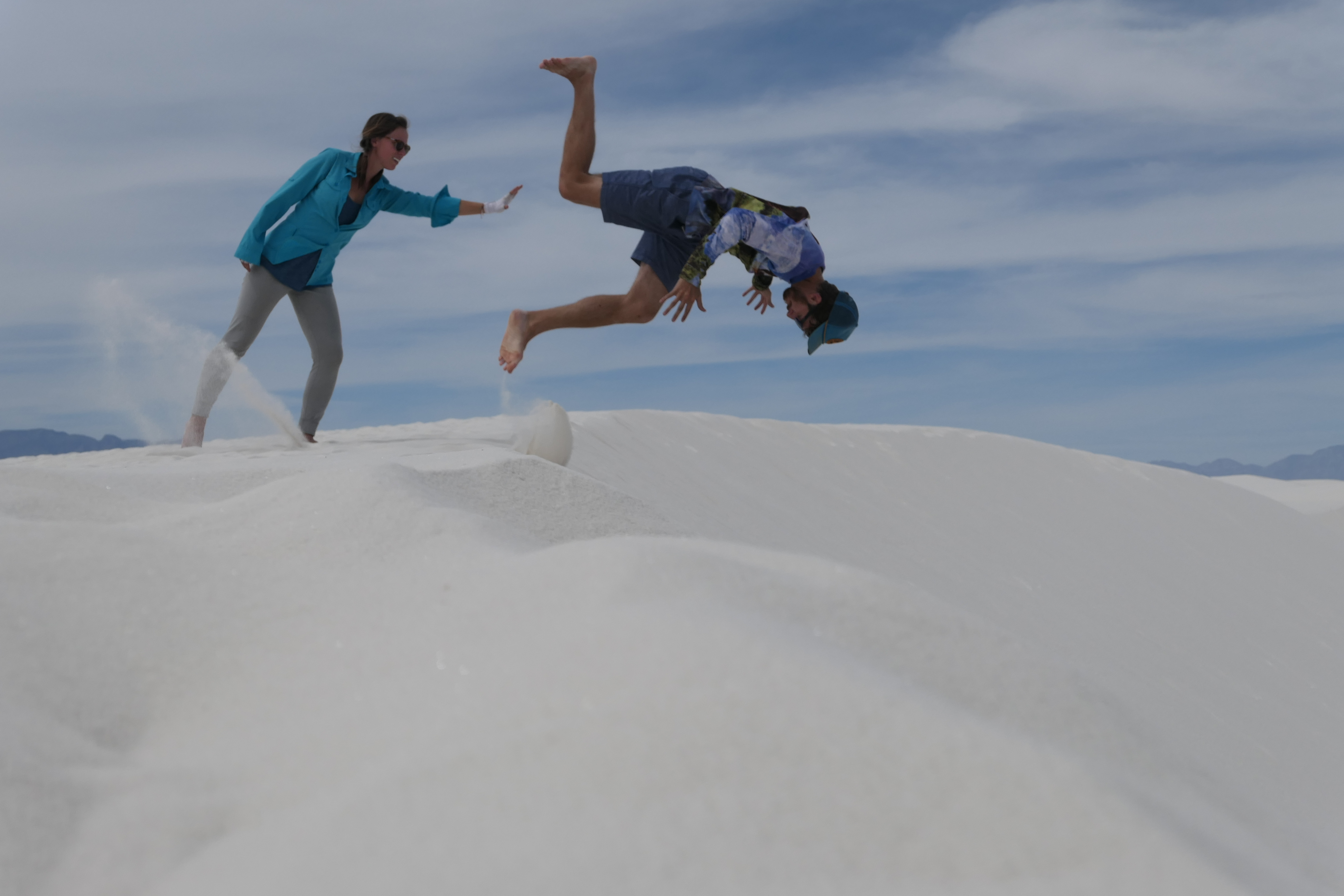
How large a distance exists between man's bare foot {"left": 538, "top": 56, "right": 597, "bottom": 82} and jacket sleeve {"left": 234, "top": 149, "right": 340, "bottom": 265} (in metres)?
1.56

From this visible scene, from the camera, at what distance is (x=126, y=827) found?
1.18 meters

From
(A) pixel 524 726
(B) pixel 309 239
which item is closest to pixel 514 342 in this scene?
(B) pixel 309 239

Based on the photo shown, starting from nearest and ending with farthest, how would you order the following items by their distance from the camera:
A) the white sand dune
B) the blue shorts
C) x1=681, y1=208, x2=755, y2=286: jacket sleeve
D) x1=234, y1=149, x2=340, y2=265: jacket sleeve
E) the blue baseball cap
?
the white sand dune
x1=681, y1=208, x2=755, y2=286: jacket sleeve
the blue shorts
the blue baseball cap
x1=234, y1=149, x2=340, y2=265: jacket sleeve

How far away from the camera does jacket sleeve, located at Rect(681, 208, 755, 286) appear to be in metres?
3.69

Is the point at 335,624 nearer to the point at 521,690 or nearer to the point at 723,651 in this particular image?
the point at 521,690

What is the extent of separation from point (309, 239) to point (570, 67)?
1.83m

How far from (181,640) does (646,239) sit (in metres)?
2.83

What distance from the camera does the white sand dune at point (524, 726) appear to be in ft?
3.50

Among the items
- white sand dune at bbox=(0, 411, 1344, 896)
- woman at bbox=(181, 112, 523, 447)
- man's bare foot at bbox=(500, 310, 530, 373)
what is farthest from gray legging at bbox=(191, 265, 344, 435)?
white sand dune at bbox=(0, 411, 1344, 896)

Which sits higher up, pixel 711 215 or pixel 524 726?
pixel 711 215

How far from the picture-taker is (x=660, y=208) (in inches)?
150

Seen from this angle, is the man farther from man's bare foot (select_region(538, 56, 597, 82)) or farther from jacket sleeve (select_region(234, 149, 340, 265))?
jacket sleeve (select_region(234, 149, 340, 265))

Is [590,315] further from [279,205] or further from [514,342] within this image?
[279,205]

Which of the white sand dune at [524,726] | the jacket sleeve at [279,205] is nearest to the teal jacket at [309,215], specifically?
the jacket sleeve at [279,205]
